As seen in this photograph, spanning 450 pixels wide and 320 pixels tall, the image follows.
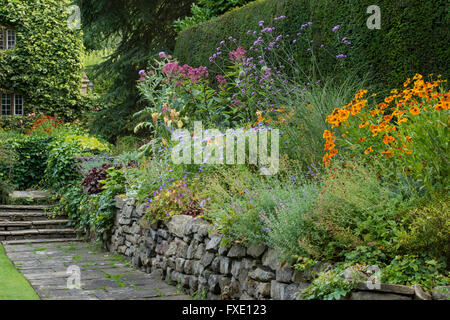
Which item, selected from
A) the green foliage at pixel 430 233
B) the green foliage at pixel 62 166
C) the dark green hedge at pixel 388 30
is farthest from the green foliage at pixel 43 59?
the green foliage at pixel 430 233

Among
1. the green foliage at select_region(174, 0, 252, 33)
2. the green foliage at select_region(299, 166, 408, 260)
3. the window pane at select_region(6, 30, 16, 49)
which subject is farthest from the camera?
the window pane at select_region(6, 30, 16, 49)

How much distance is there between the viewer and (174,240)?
5344 millimetres

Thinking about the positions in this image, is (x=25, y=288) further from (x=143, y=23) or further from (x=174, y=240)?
(x=143, y=23)

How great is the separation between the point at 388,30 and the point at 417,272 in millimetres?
3456

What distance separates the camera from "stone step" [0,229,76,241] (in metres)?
8.23

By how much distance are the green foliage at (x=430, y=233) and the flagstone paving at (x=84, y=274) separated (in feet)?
8.12

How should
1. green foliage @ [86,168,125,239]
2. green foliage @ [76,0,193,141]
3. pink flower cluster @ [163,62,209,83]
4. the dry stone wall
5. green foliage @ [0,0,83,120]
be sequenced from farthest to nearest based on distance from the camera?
green foliage @ [0,0,83,120] → green foliage @ [76,0,193,141] → green foliage @ [86,168,125,239] → pink flower cluster @ [163,62,209,83] → the dry stone wall

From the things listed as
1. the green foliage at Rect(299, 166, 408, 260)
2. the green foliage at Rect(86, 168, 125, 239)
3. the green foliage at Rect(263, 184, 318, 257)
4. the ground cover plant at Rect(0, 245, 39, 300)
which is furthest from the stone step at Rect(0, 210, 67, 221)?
the green foliage at Rect(299, 166, 408, 260)

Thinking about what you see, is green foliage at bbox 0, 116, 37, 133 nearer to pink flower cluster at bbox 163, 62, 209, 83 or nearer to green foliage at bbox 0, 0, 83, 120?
green foliage at bbox 0, 0, 83, 120

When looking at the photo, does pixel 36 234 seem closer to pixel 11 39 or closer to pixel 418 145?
pixel 418 145

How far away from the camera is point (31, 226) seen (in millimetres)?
8742

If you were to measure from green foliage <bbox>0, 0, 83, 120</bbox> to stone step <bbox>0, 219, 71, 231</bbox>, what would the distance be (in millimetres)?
9465
